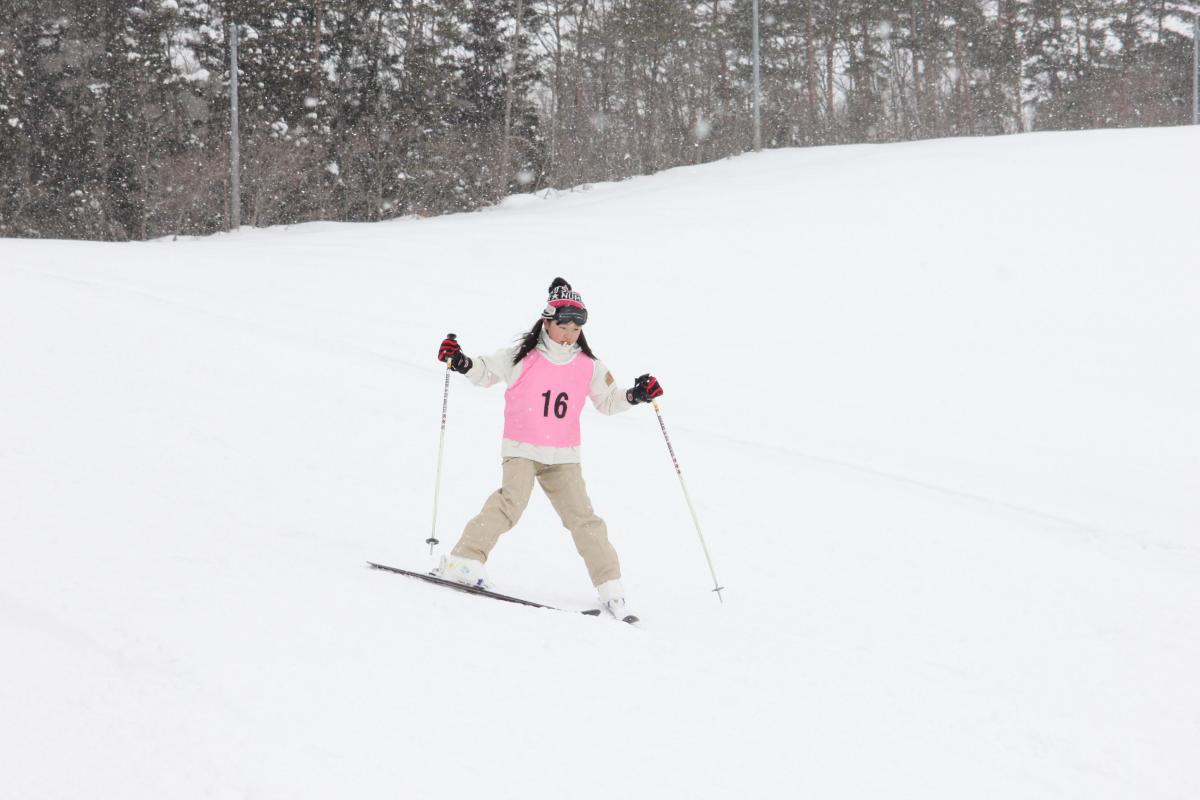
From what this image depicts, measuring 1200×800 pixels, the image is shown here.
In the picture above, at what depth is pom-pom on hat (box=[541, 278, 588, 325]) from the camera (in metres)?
4.21

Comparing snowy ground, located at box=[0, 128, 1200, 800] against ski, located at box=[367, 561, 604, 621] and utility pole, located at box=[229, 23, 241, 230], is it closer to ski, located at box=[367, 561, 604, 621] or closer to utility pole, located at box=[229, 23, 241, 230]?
ski, located at box=[367, 561, 604, 621]

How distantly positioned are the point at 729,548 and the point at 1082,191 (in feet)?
37.4

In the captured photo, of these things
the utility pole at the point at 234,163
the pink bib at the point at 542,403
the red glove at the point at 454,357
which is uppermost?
the utility pole at the point at 234,163

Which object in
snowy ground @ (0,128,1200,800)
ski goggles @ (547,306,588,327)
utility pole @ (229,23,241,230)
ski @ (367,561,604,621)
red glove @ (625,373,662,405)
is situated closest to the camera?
snowy ground @ (0,128,1200,800)

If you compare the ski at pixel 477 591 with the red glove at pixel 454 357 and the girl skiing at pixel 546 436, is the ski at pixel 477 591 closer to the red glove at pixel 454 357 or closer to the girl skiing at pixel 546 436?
the girl skiing at pixel 546 436

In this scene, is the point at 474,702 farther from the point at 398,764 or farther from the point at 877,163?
the point at 877,163

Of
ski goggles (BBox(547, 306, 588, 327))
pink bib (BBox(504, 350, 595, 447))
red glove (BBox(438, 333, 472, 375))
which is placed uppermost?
ski goggles (BBox(547, 306, 588, 327))

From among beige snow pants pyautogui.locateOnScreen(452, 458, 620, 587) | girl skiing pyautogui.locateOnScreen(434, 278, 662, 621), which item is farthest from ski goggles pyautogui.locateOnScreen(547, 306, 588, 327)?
beige snow pants pyautogui.locateOnScreen(452, 458, 620, 587)

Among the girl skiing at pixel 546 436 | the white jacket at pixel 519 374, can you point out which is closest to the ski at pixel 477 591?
the girl skiing at pixel 546 436

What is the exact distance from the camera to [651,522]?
5789 mm

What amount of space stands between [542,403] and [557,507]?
0.50m

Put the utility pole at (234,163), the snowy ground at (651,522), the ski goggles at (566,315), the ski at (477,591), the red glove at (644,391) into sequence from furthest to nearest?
the utility pole at (234,163) < the red glove at (644,391) < the ski goggles at (566,315) < the ski at (477,591) < the snowy ground at (651,522)

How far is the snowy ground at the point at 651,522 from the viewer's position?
2.90 m

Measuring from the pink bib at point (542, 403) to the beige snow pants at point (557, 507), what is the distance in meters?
0.13
